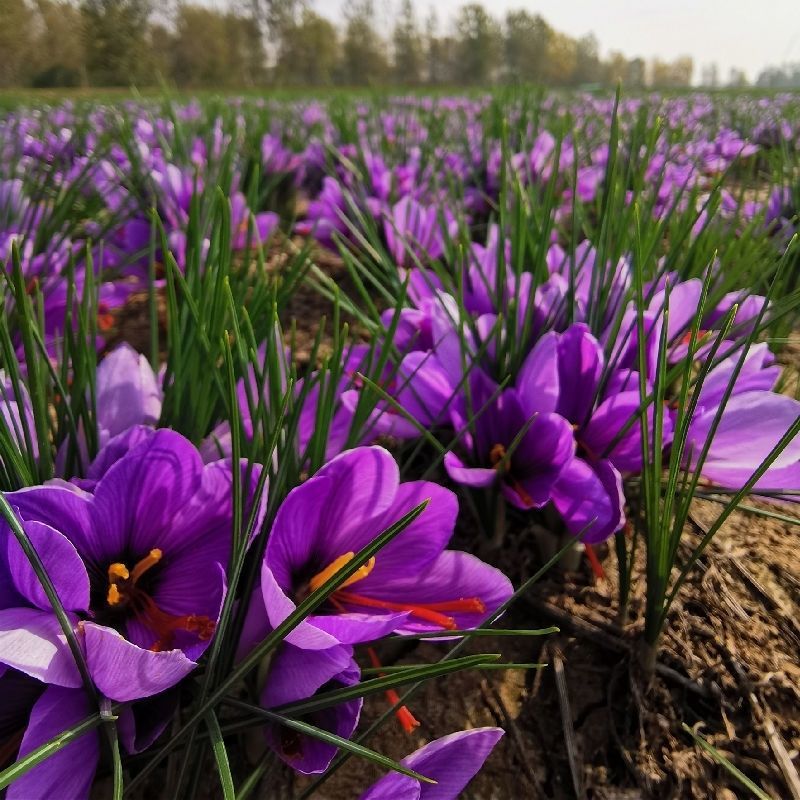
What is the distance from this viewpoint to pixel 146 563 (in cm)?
45

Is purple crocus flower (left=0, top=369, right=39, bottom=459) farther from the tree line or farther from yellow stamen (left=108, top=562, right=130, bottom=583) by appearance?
the tree line

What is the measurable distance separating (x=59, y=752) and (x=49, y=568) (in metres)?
0.11

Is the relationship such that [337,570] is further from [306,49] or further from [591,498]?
[306,49]

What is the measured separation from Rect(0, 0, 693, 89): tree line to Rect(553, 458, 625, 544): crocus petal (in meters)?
22.5

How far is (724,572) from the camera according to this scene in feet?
2.34

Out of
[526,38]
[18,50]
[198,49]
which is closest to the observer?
[18,50]

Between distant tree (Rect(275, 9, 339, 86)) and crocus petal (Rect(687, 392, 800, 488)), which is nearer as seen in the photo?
→ crocus petal (Rect(687, 392, 800, 488))

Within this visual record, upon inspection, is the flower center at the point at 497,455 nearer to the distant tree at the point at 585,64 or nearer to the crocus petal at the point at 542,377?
the crocus petal at the point at 542,377

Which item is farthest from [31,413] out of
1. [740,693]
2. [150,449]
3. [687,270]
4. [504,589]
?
[687,270]

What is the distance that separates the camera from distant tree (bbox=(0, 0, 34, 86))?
20.4 metres

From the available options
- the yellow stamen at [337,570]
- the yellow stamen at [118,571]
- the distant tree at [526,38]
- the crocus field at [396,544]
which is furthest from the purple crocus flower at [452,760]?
the distant tree at [526,38]

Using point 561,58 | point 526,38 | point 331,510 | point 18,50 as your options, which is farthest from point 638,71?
point 561,58

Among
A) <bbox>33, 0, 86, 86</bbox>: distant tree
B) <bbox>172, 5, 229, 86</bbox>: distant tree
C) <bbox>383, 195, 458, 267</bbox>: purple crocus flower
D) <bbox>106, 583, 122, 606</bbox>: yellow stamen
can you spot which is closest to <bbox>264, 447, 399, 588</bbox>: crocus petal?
<bbox>106, 583, 122, 606</bbox>: yellow stamen

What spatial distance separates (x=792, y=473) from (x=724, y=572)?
218mm
